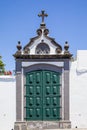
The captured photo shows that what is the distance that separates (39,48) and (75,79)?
94.8 inches

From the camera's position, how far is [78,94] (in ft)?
58.7

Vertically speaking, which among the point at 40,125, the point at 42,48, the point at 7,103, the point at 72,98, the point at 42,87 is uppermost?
the point at 42,48

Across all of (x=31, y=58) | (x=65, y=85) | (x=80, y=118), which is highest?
(x=31, y=58)

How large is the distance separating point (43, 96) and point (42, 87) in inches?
18.0

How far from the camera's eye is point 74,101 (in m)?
17.9

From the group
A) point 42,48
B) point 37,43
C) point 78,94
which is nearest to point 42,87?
point 78,94

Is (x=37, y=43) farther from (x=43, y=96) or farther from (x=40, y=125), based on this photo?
(x=40, y=125)

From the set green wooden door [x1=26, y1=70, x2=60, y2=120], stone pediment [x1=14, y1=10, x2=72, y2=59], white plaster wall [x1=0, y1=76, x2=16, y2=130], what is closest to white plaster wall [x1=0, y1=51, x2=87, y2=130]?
white plaster wall [x1=0, y1=76, x2=16, y2=130]

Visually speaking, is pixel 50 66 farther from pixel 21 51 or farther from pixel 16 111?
pixel 16 111

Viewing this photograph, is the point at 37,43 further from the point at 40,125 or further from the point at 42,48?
the point at 40,125

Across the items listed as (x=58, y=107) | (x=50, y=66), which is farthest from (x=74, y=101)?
(x=50, y=66)

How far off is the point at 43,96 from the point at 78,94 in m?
1.76

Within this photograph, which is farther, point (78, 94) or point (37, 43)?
point (37, 43)

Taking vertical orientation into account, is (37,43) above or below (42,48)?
above
